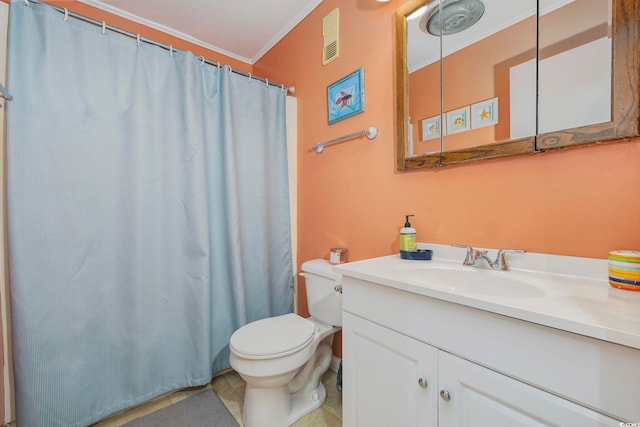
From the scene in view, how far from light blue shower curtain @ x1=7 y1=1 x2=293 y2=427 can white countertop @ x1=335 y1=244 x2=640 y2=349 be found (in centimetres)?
102

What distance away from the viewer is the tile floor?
1.28m

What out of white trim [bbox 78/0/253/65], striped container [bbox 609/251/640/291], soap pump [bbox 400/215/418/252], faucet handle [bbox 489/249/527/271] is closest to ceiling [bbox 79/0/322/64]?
white trim [bbox 78/0/253/65]

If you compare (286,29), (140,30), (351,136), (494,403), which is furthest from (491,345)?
(140,30)

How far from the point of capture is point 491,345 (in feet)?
1.98

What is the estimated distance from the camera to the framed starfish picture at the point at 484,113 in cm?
98

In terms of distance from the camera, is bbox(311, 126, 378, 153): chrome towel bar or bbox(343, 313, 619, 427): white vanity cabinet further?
bbox(311, 126, 378, 153): chrome towel bar

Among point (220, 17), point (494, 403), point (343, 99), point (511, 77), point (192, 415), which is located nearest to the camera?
point (494, 403)

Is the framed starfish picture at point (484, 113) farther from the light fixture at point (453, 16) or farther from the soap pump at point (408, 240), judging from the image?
the soap pump at point (408, 240)

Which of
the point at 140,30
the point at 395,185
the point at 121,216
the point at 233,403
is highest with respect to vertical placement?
the point at 140,30

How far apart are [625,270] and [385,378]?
0.69m

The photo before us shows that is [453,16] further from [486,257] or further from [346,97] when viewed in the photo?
[486,257]

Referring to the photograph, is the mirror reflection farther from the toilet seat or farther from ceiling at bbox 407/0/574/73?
the toilet seat

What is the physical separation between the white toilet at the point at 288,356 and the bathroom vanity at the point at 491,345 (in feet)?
1.05

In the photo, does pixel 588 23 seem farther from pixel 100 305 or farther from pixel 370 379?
pixel 100 305
